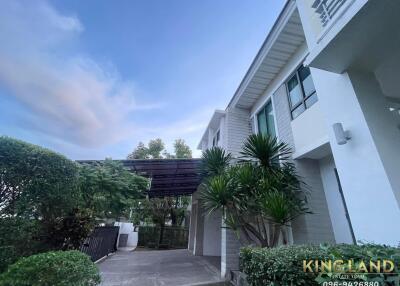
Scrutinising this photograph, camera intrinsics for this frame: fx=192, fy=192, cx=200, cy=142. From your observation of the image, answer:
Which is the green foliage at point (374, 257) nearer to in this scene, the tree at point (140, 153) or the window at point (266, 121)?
the window at point (266, 121)

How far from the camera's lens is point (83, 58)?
712cm

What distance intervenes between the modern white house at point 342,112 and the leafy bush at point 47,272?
451 cm

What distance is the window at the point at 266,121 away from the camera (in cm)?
743

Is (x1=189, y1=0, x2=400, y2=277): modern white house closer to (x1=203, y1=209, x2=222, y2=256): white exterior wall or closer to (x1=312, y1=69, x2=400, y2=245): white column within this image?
(x1=312, y1=69, x2=400, y2=245): white column

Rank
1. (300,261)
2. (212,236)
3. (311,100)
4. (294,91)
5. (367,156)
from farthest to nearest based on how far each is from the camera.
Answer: (212,236) → (294,91) → (311,100) → (367,156) → (300,261)

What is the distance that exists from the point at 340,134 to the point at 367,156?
501 millimetres

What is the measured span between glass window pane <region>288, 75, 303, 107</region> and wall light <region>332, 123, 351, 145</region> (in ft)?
9.56

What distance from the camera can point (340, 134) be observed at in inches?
122

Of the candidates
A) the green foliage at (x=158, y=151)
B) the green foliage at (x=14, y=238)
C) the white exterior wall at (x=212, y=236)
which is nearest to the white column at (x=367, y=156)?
the green foliage at (x=14, y=238)

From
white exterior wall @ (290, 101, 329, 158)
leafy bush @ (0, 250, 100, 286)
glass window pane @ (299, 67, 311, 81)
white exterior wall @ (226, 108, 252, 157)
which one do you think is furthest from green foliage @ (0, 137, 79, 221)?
glass window pane @ (299, 67, 311, 81)

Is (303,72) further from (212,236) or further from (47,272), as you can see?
(212,236)

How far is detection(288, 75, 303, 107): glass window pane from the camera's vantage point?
233 inches

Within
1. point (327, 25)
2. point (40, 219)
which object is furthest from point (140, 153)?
point (327, 25)

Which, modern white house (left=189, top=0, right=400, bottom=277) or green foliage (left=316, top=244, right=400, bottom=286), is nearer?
green foliage (left=316, top=244, right=400, bottom=286)
